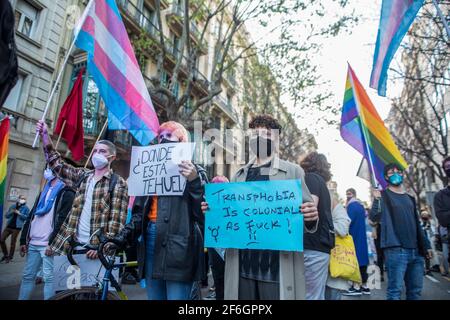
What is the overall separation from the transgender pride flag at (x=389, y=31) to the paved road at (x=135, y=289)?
12.1 ft

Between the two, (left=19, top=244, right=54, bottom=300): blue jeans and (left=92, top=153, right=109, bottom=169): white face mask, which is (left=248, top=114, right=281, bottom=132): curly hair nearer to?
(left=92, top=153, right=109, bottom=169): white face mask

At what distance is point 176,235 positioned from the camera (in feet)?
7.78

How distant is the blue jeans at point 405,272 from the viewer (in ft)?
10.9

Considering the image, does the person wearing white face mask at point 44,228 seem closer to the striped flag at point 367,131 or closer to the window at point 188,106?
the striped flag at point 367,131

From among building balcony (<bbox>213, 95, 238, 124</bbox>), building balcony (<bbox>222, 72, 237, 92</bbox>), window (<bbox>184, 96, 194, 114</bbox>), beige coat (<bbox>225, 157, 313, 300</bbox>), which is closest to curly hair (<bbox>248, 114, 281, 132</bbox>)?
beige coat (<bbox>225, 157, 313, 300</bbox>)

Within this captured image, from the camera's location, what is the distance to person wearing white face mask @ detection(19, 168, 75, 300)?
350 centimetres

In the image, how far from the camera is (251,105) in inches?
792

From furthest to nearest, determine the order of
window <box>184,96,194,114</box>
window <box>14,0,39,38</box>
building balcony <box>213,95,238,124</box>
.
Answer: building balcony <box>213,95,238,124</box> → window <box>184,96,194,114</box> → window <box>14,0,39,38</box>

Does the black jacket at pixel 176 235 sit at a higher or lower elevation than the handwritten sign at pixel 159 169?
lower

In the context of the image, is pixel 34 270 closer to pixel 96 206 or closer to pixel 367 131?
pixel 96 206

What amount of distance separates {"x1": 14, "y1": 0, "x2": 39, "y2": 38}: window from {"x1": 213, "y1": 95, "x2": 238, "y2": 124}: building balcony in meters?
15.1

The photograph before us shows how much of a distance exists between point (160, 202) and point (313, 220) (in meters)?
1.22

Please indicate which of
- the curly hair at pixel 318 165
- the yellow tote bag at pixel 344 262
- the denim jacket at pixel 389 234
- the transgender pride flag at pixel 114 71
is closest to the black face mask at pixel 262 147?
the curly hair at pixel 318 165

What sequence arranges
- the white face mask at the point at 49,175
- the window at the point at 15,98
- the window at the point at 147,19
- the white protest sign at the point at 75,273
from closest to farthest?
the white protest sign at the point at 75,273, the white face mask at the point at 49,175, the window at the point at 15,98, the window at the point at 147,19
